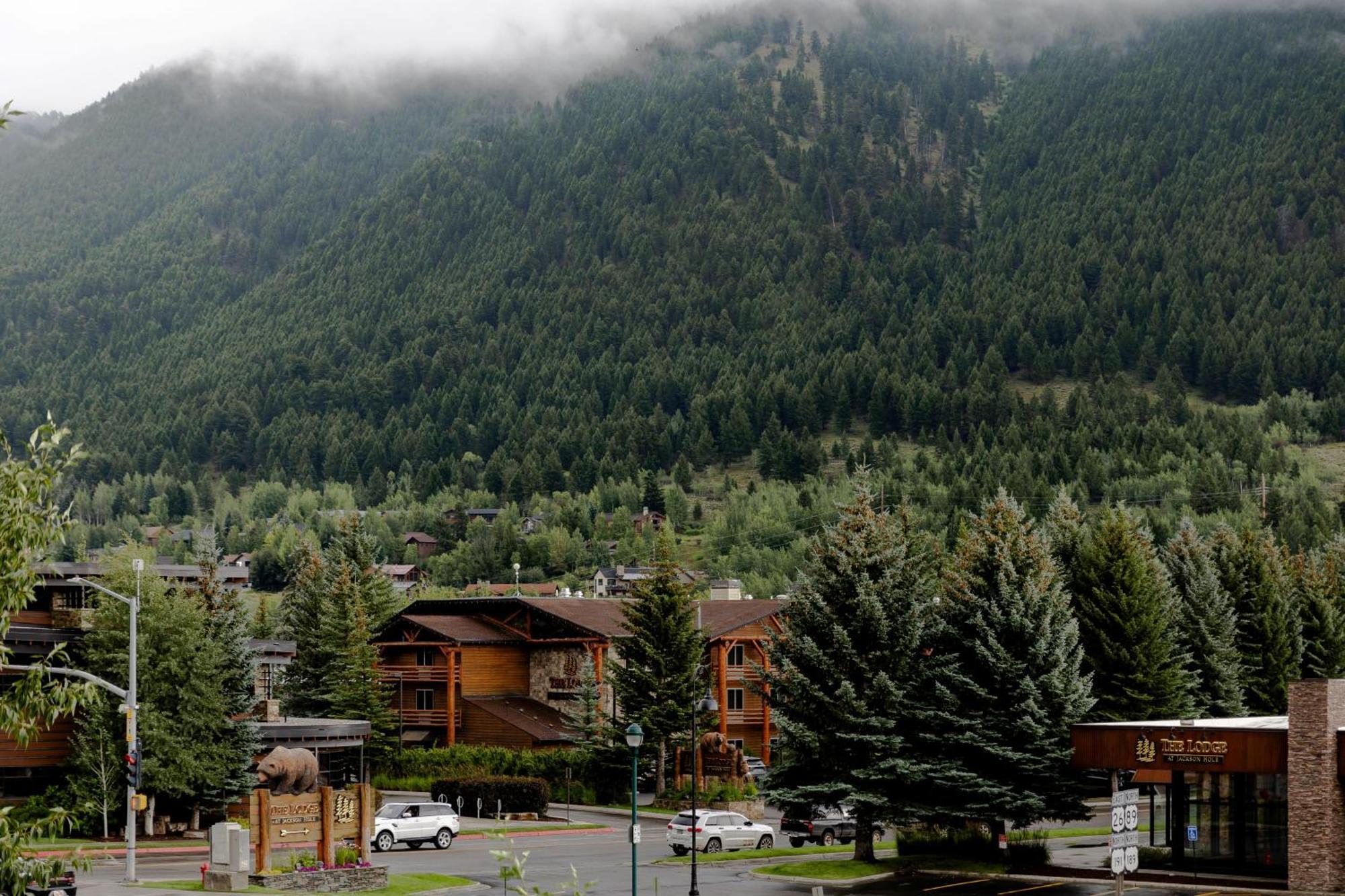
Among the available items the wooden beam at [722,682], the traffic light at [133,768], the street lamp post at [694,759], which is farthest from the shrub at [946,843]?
the wooden beam at [722,682]

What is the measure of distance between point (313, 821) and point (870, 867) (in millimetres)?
16972

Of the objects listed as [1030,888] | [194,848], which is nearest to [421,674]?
[194,848]

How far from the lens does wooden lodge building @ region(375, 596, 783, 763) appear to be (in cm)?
9006

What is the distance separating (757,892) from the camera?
A: 48.8m

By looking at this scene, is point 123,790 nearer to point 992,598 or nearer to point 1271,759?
point 992,598

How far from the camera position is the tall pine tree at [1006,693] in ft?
175

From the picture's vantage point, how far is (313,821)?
158 ft

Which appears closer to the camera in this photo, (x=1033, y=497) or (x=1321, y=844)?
(x=1321, y=844)

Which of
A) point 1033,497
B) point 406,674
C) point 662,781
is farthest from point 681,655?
point 1033,497

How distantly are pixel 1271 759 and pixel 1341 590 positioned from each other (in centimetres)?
3890

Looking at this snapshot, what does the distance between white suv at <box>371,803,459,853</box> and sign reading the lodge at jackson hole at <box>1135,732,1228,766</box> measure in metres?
24.8

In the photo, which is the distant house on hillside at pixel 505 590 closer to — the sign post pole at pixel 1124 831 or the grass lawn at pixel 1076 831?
the grass lawn at pixel 1076 831

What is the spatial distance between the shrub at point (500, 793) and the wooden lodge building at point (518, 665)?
42.7 ft

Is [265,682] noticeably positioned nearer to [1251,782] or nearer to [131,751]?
[131,751]
